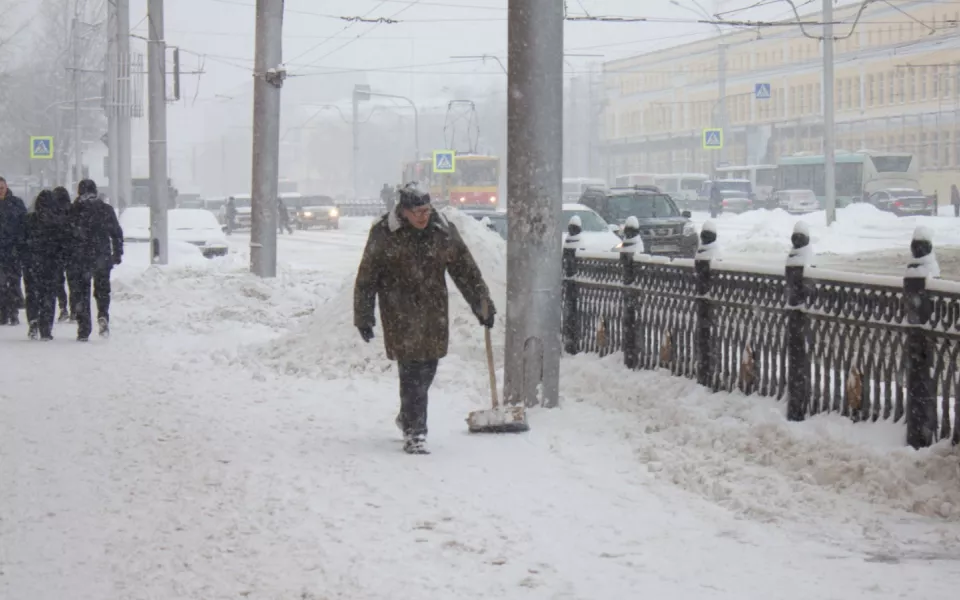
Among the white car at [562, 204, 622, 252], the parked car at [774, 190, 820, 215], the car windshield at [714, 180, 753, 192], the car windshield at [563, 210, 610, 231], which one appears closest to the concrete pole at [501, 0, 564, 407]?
the white car at [562, 204, 622, 252]

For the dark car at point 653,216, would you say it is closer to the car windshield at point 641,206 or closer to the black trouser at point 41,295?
→ the car windshield at point 641,206

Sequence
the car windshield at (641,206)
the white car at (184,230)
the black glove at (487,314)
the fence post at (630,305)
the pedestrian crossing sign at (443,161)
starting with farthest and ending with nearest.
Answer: the pedestrian crossing sign at (443,161) < the white car at (184,230) < the car windshield at (641,206) < the fence post at (630,305) < the black glove at (487,314)

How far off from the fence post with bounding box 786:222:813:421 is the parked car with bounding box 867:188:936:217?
43.2m

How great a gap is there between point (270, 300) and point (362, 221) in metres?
50.4

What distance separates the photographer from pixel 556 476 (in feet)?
24.1

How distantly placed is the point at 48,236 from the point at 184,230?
16.5 metres

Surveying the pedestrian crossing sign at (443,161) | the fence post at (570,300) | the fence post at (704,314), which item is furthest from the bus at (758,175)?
the fence post at (704,314)

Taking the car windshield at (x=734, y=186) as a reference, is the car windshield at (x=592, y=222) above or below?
below

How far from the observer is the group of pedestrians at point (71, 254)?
1420cm

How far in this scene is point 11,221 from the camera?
Result: 15383 millimetres

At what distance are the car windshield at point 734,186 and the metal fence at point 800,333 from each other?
162 feet

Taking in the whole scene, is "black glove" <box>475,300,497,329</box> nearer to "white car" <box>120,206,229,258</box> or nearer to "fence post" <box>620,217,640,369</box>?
"fence post" <box>620,217,640,369</box>

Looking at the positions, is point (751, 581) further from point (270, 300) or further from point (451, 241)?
point (270, 300)

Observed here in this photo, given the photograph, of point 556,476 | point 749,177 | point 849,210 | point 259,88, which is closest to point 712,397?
point 556,476
